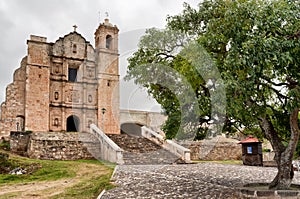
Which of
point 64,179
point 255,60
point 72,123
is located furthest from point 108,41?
point 255,60

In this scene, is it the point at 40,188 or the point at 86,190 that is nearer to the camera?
the point at 86,190

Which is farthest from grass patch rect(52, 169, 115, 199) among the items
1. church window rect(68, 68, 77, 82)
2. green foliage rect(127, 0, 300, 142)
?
church window rect(68, 68, 77, 82)

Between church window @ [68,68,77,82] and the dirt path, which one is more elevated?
church window @ [68,68,77,82]

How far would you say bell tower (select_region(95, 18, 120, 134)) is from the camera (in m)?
28.9

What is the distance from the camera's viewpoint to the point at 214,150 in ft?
77.7

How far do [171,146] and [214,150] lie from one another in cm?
577

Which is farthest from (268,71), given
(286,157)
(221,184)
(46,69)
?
(46,69)

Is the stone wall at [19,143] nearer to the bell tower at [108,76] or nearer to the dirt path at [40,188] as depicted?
the dirt path at [40,188]

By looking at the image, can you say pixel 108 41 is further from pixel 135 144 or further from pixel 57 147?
pixel 57 147

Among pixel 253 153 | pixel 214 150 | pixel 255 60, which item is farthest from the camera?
pixel 214 150

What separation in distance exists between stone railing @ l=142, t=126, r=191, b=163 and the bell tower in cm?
645

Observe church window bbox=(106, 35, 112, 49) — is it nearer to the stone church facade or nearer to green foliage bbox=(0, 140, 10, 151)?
the stone church facade

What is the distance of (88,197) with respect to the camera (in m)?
8.77

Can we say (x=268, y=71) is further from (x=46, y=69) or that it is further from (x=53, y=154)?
(x=46, y=69)
